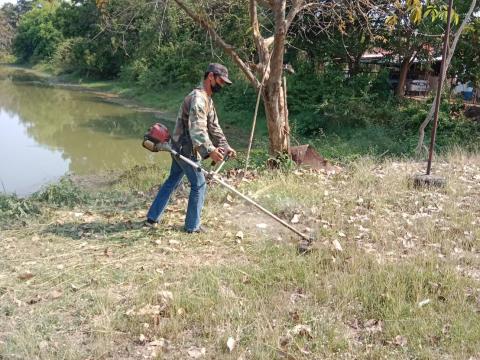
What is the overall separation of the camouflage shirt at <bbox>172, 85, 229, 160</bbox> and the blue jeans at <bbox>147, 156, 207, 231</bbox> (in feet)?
0.68

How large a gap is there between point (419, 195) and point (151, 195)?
12.2 ft

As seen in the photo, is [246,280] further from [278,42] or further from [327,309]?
[278,42]

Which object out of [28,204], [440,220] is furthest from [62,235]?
[440,220]

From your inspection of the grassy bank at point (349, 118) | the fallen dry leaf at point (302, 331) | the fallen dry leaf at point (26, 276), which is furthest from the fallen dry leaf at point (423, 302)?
the grassy bank at point (349, 118)

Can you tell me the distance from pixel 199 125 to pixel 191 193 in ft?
2.49

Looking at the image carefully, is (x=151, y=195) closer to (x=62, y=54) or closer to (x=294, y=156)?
(x=294, y=156)

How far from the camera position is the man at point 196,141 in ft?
17.1

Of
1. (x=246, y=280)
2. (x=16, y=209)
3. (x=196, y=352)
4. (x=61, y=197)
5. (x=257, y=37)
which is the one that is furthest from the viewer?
(x=257, y=37)

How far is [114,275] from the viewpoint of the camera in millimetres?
4582

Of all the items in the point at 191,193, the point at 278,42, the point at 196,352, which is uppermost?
the point at 278,42

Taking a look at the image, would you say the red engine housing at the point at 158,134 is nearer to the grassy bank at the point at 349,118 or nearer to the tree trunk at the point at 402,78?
the grassy bank at the point at 349,118

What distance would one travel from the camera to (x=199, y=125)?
205 inches

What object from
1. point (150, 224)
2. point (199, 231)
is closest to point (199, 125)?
point (199, 231)

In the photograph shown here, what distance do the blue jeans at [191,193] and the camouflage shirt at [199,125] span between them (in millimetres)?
207
